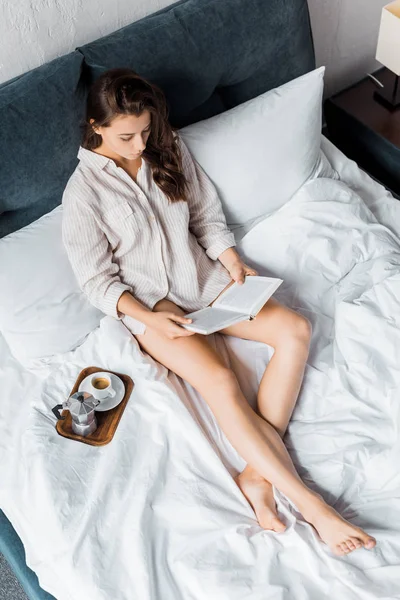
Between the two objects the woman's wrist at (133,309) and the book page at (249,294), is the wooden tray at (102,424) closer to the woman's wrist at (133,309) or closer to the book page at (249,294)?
the woman's wrist at (133,309)

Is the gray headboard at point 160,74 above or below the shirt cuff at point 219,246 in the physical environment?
above

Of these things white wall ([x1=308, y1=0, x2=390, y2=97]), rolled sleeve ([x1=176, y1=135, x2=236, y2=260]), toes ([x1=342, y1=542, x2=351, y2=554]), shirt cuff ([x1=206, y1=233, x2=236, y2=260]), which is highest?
white wall ([x1=308, y1=0, x2=390, y2=97])

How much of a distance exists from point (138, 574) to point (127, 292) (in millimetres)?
668

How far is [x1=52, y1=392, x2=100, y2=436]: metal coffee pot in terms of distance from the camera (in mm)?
1612

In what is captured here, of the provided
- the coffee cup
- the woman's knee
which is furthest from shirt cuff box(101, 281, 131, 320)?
the woman's knee

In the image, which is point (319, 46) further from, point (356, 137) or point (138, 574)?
point (138, 574)

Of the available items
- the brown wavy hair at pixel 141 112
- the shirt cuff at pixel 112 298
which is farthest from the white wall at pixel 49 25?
the shirt cuff at pixel 112 298

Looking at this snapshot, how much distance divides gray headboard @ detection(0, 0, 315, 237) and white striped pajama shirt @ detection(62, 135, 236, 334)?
→ 0.31ft

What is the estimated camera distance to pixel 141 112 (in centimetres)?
165

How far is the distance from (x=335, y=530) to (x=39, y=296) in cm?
87

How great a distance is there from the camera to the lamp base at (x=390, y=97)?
8.09 feet

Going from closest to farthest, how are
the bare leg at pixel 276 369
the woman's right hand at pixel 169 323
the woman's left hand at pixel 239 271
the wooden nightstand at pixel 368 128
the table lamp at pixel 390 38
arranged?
the bare leg at pixel 276 369, the woman's right hand at pixel 169 323, the woman's left hand at pixel 239 271, the table lamp at pixel 390 38, the wooden nightstand at pixel 368 128

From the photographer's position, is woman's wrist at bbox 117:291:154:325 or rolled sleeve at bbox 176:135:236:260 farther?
rolled sleeve at bbox 176:135:236:260

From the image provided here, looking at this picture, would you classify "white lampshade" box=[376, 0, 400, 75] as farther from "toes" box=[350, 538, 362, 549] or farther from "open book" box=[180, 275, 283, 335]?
"toes" box=[350, 538, 362, 549]
